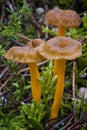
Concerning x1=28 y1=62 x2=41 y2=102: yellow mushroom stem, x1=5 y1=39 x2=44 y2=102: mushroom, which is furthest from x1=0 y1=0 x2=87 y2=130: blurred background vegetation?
x1=5 y1=39 x2=44 y2=102: mushroom

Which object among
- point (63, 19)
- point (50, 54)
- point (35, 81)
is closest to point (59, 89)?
point (35, 81)

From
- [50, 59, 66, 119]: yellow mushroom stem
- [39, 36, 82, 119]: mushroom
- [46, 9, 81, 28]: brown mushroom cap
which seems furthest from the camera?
[46, 9, 81, 28]: brown mushroom cap

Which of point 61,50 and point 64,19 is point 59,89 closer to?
point 61,50

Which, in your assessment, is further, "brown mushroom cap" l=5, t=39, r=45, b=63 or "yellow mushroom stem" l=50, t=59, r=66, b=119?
"yellow mushroom stem" l=50, t=59, r=66, b=119

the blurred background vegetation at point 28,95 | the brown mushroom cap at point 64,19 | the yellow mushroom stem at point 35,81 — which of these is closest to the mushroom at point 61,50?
the yellow mushroom stem at point 35,81

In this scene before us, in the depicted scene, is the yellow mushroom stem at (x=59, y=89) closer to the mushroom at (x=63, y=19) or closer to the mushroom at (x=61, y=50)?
the mushroom at (x=61, y=50)

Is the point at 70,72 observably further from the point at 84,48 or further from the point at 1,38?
the point at 1,38

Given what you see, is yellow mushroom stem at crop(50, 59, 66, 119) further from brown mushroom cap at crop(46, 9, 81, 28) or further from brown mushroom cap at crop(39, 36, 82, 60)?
brown mushroom cap at crop(46, 9, 81, 28)
